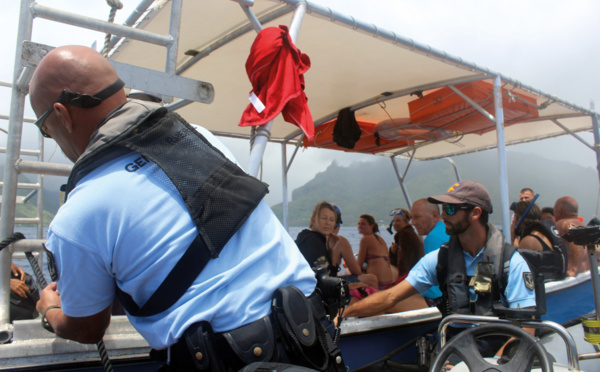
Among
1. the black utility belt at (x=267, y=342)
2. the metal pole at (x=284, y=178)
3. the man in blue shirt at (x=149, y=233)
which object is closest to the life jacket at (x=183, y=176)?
the man in blue shirt at (x=149, y=233)

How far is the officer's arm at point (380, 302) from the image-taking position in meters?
2.78

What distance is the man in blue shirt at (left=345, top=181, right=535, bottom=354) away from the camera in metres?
2.46

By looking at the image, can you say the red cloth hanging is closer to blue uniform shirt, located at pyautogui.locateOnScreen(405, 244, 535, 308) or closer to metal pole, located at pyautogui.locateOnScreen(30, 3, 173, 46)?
metal pole, located at pyautogui.locateOnScreen(30, 3, 173, 46)

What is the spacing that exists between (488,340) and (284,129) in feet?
14.4

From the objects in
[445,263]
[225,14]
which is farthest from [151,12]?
[445,263]

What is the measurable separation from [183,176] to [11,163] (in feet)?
3.26

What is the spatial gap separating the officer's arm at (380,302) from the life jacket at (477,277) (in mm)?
248

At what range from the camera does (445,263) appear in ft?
9.18

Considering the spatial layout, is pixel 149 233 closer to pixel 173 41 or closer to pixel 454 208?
pixel 173 41

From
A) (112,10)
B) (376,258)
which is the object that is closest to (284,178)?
(376,258)

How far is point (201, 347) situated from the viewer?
1.02 metres

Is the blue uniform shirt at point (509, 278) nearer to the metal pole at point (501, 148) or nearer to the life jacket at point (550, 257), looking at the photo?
the metal pole at point (501, 148)

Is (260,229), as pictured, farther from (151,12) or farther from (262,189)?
(151,12)

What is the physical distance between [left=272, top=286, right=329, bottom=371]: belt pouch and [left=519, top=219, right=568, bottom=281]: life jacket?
363cm
